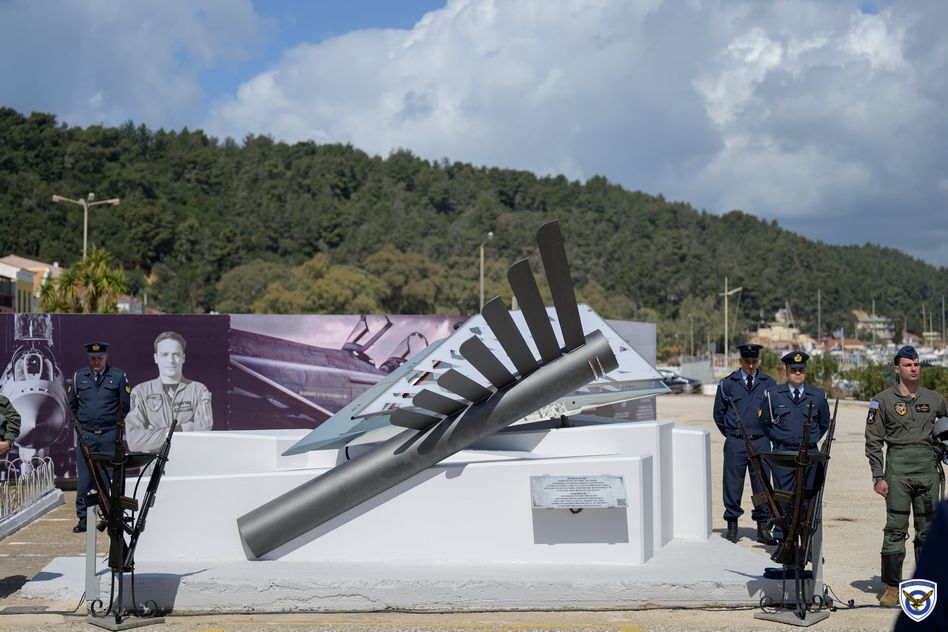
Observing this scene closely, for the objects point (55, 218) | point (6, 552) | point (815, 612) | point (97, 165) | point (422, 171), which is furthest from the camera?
point (422, 171)

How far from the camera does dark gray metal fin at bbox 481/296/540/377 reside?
7352 millimetres

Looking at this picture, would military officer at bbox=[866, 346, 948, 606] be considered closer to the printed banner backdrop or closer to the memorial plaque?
the memorial plaque

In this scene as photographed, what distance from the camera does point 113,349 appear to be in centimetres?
1292

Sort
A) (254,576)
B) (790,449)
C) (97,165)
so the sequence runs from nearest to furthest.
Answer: (254,576), (790,449), (97,165)

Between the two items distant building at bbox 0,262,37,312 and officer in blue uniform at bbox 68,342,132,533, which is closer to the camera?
officer in blue uniform at bbox 68,342,132,533

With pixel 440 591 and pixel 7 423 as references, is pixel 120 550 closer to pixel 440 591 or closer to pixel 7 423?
pixel 7 423

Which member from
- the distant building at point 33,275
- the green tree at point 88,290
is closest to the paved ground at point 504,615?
the green tree at point 88,290

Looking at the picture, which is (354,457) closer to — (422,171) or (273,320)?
(273,320)

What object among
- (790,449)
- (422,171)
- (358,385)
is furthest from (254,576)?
(422,171)

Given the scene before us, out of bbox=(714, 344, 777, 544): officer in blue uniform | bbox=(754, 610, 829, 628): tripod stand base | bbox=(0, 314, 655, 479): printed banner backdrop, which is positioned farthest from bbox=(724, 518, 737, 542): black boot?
bbox=(0, 314, 655, 479): printed banner backdrop

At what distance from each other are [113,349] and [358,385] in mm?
3035

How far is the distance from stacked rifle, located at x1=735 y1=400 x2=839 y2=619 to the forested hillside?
52078 mm

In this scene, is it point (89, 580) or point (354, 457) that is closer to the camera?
point (89, 580)

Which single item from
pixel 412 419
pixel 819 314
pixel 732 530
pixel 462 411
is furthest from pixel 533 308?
pixel 819 314
